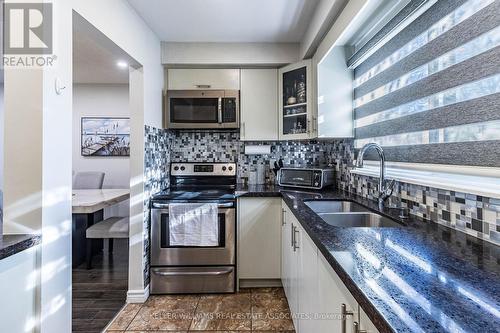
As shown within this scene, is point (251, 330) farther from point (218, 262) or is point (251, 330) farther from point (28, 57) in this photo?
point (28, 57)

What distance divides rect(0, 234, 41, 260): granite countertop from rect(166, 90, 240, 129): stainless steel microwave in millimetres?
1773

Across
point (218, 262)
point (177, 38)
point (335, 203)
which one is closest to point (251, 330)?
point (218, 262)

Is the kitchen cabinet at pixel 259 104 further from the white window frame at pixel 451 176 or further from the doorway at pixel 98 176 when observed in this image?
the white window frame at pixel 451 176

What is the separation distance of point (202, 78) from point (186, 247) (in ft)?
5.43

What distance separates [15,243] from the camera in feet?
3.30

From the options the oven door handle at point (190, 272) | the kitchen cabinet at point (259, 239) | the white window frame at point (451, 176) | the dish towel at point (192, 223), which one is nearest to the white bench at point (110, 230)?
the oven door handle at point (190, 272)

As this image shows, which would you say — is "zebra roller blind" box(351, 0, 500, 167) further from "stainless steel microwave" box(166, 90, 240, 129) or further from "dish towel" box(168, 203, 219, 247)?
"dish towel" box(168, 203, 219, 247)

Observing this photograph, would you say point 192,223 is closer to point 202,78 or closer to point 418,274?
point 202,78

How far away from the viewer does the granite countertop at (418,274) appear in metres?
0.53

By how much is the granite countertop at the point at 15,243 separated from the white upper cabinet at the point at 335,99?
76.6 inches

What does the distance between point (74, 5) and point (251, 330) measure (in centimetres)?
222

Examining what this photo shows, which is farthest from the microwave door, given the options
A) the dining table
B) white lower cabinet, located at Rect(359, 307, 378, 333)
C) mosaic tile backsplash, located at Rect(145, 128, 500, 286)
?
white lower cabinet, located at Rect(359, 307, 378, 333)

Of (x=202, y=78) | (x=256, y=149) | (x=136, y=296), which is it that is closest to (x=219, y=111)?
(x=202, y=78)

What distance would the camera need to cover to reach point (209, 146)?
3.06m
